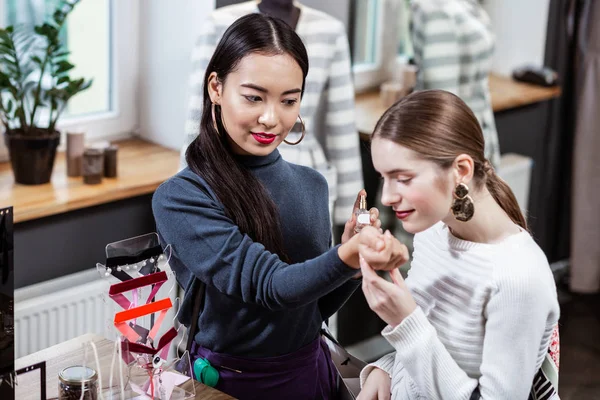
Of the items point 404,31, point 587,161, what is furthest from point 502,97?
point 587,161

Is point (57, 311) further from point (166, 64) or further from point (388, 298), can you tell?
point (388, 298)

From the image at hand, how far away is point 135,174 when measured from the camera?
275cm

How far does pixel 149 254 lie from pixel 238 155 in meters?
0.25

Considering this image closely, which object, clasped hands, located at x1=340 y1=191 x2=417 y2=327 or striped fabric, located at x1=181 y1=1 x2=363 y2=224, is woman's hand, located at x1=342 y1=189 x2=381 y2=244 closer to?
clasped hands, located at x1=340 y1=191 x2=417 y2=327

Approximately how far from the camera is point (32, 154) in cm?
254

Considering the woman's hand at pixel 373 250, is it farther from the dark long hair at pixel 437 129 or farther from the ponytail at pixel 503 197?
the ponytail at pixel 503 197

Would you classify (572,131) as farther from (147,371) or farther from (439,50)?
(147,371)

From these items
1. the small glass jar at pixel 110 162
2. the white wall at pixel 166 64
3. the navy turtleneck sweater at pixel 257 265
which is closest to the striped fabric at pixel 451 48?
the white wall at pixel 166 64

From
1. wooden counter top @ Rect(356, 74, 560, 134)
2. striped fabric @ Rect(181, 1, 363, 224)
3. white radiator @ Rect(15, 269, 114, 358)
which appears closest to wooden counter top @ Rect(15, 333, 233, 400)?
white radiator @ Rect(15, 269, 114, 358)

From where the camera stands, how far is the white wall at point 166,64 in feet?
9.28

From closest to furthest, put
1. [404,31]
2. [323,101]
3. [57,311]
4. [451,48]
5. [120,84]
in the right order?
[57,311] → [323,101] → [120,84] → [451,48] → [404,31]

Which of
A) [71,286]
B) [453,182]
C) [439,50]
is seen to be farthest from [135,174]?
[453,182]

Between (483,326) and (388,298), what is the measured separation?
0.58ft

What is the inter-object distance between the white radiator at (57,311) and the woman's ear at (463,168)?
1.31 m
